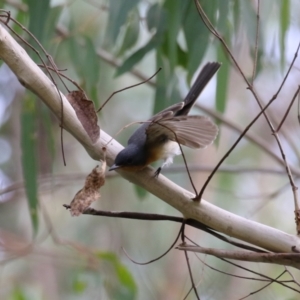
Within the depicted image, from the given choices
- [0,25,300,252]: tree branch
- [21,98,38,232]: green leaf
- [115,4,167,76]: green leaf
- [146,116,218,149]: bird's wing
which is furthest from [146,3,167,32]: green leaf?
[0,25,300,252]: tree branch

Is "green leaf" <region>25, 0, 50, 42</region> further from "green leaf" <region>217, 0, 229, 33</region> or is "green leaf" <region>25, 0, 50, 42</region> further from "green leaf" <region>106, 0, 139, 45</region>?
"green leaf" <region>217, 0, 229, 33</region>

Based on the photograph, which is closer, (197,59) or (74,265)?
(197,59)

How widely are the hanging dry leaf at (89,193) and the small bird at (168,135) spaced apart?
0.14 m

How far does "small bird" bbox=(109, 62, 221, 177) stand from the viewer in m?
0.97

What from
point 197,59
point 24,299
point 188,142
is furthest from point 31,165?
point 188,142

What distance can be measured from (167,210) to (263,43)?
163cm

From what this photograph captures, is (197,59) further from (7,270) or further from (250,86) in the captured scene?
(7,270)

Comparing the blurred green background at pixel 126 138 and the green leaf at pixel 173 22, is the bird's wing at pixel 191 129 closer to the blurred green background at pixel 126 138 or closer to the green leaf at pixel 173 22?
the blurred green background at pixel 126 138

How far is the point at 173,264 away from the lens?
3.75 m

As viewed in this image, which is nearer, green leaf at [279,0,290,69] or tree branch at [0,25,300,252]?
tree branch at [0,25,300,252]

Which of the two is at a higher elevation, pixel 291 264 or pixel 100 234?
pixel 291 264

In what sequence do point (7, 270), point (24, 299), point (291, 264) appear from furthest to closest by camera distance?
1. point (7, 270)
2. point (24, 299)
3. point (291, 264)

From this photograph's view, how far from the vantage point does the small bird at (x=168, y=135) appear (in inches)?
38.1

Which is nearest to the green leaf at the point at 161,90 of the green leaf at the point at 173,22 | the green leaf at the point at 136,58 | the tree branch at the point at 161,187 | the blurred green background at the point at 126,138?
the blurred green background at the point at 126,138
